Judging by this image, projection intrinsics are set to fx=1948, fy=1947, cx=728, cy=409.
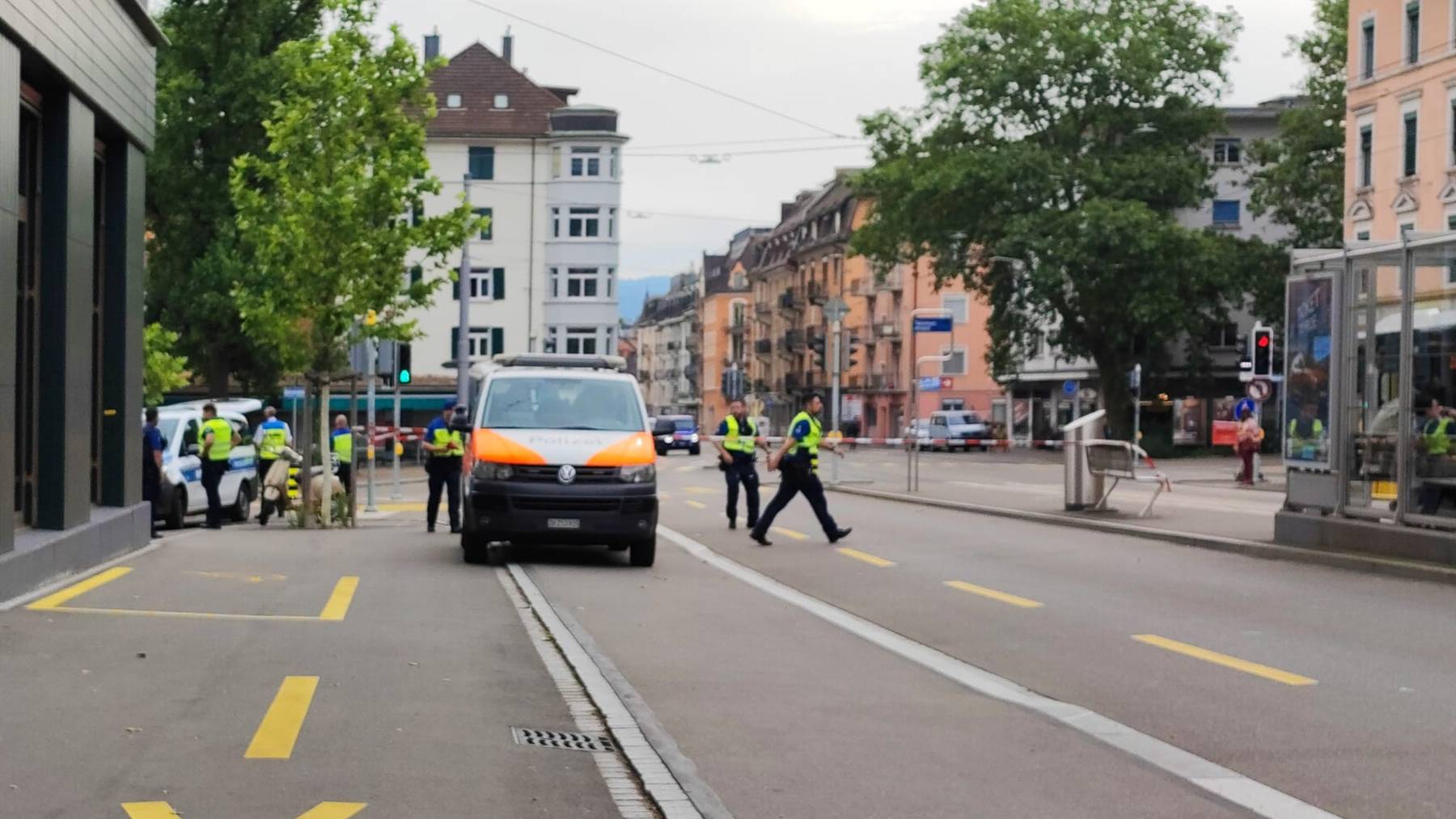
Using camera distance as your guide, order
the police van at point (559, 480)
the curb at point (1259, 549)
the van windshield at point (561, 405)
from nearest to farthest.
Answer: the curb at point (1259, 549) → the police van at point (559, 480) → the van windshield at point (561, 405)

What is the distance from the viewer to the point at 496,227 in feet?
284

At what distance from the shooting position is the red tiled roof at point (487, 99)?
289 feet

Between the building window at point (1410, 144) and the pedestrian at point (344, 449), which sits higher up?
the building window at point (1410, 144)

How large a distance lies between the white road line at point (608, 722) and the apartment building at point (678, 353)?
152 metres

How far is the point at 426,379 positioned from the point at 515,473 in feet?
211

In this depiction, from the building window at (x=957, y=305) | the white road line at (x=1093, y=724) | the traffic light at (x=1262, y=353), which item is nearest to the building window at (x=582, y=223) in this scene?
the building window at (x=957, y=305)

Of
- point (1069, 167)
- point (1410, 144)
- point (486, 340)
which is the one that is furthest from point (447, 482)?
point (486, 340)

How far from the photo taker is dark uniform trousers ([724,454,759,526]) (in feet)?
78.8

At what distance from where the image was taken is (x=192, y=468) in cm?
2759

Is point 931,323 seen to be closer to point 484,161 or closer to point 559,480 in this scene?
Answer: point 559,480

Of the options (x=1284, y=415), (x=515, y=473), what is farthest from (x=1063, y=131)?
(x=515, y=473)

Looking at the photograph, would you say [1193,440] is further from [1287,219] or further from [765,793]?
[765,793]

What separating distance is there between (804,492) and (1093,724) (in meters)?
12.8

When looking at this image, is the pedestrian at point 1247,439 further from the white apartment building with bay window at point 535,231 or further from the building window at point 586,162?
the building window at point 586,162
